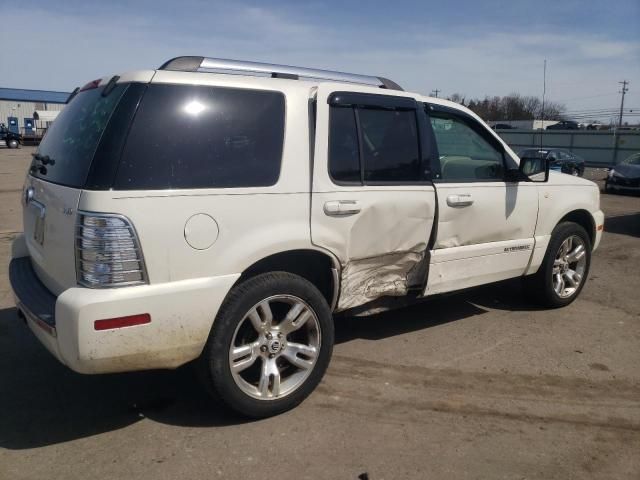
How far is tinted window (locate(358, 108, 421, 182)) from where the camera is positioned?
3.79 metres

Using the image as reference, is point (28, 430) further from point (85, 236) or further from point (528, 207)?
point (528, 207)

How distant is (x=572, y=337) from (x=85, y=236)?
13.1 feet

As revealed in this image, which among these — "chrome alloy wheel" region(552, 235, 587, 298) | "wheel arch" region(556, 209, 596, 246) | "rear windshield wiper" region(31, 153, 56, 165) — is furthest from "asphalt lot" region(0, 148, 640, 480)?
"rear windshield wiper" region(31, 153, 56, 165)

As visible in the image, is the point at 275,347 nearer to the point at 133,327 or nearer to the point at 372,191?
the point at 133,327

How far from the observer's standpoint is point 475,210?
4.38 m

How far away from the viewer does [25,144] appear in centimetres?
5141

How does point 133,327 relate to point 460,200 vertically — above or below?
below

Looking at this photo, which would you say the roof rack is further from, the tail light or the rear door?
the tail light

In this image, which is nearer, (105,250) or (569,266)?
(105,250)

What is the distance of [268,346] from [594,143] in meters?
39.5

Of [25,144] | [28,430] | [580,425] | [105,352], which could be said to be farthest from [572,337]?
[25,144]

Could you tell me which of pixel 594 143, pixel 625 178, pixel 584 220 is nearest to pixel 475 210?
pixel 584 220

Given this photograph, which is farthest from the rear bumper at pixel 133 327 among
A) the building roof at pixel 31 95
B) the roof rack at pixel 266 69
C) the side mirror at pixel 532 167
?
the building roof at pixel 31 95

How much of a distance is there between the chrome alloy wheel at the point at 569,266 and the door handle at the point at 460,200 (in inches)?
58.6
